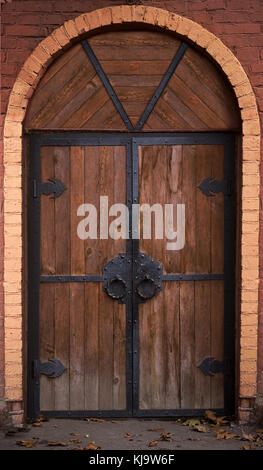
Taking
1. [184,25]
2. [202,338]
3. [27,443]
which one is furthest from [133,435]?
[184,25]

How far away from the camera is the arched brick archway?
526 centimetres

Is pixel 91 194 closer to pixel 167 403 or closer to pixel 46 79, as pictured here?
pixel 46 79

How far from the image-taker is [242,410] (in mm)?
5379

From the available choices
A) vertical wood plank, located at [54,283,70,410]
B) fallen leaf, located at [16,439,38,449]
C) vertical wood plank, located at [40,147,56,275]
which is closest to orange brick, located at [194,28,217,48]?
vertical wood plank, located at [40,147,56,275]

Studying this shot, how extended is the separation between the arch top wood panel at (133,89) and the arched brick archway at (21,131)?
152 mm

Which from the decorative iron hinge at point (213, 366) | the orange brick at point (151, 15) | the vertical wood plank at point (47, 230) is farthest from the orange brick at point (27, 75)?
the decorative iron hinge at point (213, 366)

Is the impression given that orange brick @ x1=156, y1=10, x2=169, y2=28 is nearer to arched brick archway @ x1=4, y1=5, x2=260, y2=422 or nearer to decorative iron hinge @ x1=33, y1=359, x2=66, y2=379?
arched brick archway @ x1=4, y1=5, x2=260, y2=422

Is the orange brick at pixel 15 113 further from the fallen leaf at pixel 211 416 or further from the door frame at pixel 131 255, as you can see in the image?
the fallen leaf at pixel 211 416

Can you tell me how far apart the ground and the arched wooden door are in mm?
141

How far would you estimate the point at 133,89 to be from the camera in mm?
5457

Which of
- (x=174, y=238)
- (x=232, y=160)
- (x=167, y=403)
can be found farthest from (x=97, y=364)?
(x=232, y=160)

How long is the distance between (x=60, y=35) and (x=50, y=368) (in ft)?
8.88

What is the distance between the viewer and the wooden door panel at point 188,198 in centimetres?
552

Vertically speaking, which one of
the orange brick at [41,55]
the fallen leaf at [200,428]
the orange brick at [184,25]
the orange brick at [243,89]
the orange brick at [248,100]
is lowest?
the fallen leaf at [200,428]
